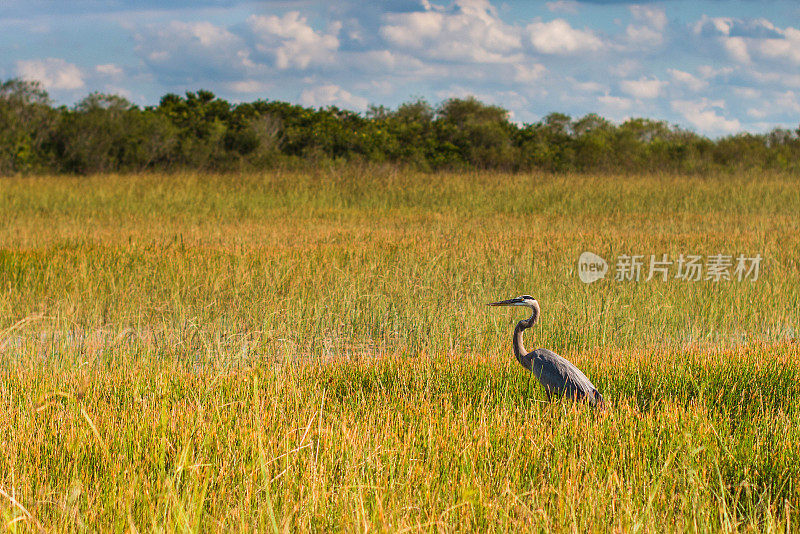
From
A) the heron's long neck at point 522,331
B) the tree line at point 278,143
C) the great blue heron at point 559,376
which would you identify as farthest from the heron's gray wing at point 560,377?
the tree line at point 278,143

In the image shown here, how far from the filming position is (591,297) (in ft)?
20.2

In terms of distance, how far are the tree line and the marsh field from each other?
15249 mm

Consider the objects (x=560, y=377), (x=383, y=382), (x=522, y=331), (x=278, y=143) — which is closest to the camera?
(x=560, y=377)

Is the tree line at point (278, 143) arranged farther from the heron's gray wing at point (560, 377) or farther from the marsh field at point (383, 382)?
the heron's gray wing at point (560, 377)

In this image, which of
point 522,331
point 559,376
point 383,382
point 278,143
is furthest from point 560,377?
point 278,143

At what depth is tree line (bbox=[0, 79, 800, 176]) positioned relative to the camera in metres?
25.4

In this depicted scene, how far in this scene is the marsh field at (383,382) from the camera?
257 centimetres

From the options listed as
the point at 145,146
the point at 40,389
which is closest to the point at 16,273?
the point at 40,389

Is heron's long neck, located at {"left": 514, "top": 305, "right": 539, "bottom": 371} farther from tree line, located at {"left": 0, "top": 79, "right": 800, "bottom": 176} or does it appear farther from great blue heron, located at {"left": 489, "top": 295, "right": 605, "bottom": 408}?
tree line, located at {"left": 0, "top": 79, "right": 800, "bottom": 176}

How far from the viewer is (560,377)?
3.63 meters

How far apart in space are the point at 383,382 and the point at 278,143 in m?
24.7

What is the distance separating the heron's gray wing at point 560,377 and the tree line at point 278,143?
795 inches

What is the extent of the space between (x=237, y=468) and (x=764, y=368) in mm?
3407

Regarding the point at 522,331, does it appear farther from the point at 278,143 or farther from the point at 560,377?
the point at 278,143
